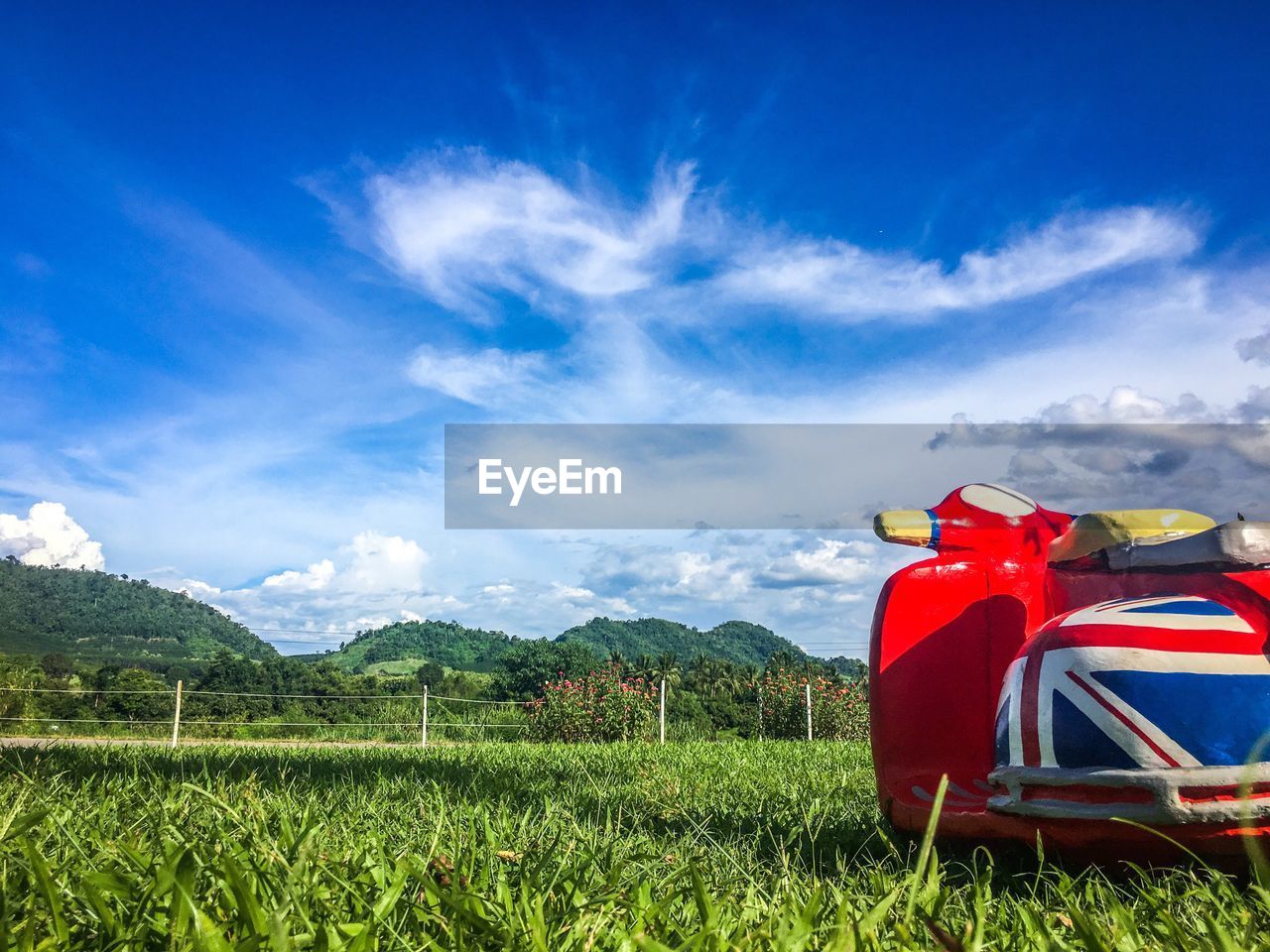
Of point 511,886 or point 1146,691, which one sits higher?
point 1146,691

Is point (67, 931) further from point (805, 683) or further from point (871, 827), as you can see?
point (805, 683)

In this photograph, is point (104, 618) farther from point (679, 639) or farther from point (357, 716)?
Result: point (357, 716)

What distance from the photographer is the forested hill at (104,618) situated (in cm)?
5669

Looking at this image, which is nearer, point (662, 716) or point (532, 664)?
point (662, 716)

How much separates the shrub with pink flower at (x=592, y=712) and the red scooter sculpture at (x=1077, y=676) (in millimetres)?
11303

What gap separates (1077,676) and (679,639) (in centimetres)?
6184

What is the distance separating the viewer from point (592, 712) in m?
13.4

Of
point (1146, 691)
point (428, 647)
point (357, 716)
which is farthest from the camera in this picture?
point (428, 647)

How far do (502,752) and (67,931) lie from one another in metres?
5.81

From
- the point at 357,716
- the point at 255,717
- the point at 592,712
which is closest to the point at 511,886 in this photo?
the point at 592,712

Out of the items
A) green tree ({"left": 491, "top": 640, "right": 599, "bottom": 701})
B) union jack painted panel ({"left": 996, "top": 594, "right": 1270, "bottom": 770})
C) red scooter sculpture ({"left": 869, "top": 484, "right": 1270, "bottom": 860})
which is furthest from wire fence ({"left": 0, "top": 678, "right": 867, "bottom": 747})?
green tree ({"left": 491, "top": 640, "right": 599, "bottom": 701})

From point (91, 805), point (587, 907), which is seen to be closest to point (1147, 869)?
point (587, 907)

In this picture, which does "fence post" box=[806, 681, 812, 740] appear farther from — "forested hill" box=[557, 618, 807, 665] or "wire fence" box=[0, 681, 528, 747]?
"forested hill" box=[557, 618, 807, 665]

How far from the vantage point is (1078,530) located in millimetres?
2090
